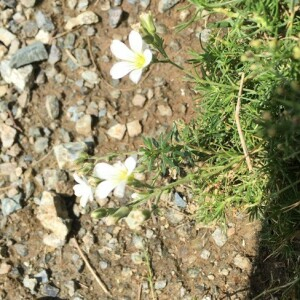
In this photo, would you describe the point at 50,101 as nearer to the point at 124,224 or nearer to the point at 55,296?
the point at 124,224

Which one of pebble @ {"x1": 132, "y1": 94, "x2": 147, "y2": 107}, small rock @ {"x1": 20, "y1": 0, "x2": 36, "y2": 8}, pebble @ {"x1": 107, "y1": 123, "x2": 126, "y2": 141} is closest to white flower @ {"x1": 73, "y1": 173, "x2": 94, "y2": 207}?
pebble @ {"x1": 107, "y1": 123, "x2": 126, "y2": 141}

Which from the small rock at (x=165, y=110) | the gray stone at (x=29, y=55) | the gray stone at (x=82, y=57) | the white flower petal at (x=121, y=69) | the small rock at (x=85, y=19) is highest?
the white flower petal at (x=121, y=69)

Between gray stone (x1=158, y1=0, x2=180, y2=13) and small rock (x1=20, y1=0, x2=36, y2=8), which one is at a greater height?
small rock (x1=20, y1=0, x2=36, y2=8)

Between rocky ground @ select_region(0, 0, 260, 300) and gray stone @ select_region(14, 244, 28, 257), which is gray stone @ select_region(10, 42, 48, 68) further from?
gray stone @ select_region(14, 244, 28, 257)

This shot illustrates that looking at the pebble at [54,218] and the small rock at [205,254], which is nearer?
the small rock at [205,254]

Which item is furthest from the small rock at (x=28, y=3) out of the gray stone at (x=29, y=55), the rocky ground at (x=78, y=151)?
the gray stone at (x=29, y=55)

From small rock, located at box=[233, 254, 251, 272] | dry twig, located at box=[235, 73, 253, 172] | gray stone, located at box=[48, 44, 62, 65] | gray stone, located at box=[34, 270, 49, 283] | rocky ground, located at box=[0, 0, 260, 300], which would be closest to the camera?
dry twig, located at box=[235, 73, 253, 172]

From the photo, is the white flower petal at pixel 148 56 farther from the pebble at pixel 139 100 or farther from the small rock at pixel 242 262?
the small rock at pixel 242 262

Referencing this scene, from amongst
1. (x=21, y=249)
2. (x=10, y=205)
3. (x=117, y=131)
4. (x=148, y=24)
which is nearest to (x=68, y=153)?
(x=117, y=131)

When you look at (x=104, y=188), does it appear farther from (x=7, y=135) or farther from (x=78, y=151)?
(x=7, y=135)
